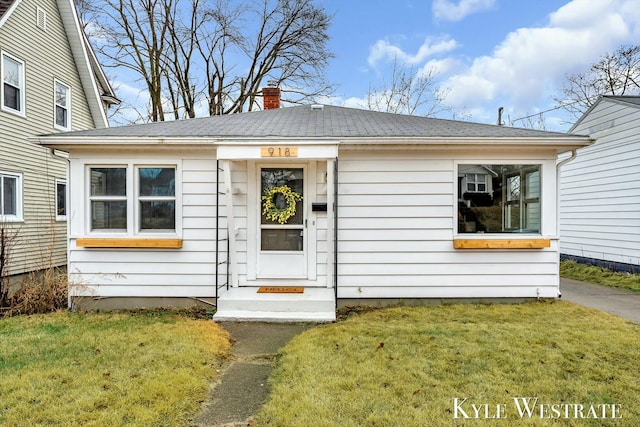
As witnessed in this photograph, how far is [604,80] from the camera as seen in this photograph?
18.2 metres

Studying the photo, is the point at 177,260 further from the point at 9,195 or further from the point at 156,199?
the point at 9,195

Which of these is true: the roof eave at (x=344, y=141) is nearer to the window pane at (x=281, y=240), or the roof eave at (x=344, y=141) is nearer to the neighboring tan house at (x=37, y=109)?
the window pane at (x=281, y=240)

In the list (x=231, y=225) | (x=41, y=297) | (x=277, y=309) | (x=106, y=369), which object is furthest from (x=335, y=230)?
(x=41, y=297)

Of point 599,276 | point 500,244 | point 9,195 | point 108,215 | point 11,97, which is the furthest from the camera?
point 11,97

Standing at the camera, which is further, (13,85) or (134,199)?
(13,85)

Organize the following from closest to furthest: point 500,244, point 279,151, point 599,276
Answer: point 279,151 < point 500,244 < point 599,276

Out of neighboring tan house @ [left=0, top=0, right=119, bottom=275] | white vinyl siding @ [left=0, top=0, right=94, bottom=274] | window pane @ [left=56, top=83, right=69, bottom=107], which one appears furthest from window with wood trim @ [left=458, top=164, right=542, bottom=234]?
window pane @ [left=56, top=83, right=69, bottom=107]

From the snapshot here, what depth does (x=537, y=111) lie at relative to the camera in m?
21.8

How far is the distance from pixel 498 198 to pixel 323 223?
Answer: 2.80 meters

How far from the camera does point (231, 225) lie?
548 centimetres

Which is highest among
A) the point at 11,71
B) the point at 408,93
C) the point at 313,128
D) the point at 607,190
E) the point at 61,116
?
the point at 408,93

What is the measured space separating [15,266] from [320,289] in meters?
7.54

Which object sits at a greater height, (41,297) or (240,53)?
(240,53)

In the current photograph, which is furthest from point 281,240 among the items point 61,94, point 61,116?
point 61,94
